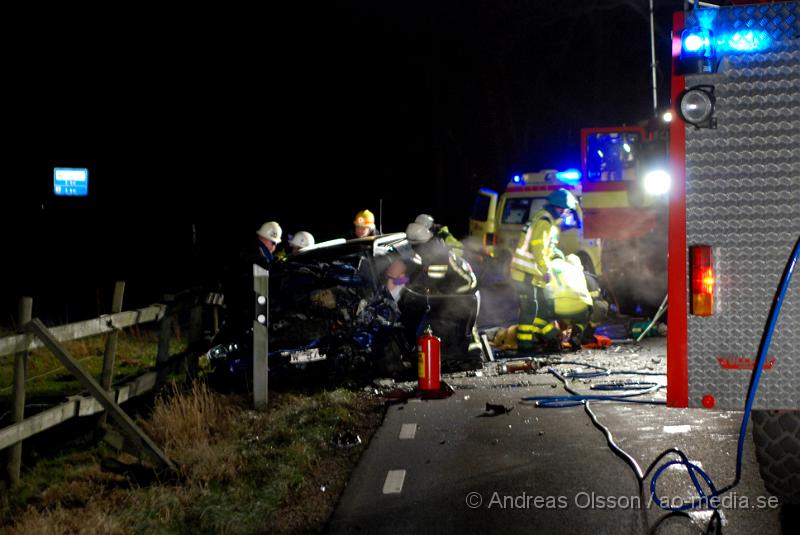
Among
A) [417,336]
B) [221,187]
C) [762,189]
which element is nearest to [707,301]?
[762,189]

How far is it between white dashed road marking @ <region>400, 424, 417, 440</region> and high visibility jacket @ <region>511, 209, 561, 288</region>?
3.97m

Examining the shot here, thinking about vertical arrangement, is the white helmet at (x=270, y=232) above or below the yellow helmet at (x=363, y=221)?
below

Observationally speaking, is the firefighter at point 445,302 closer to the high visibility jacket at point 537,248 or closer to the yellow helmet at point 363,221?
the high visibility jacket at point 537,248

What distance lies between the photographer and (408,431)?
7.39 metres

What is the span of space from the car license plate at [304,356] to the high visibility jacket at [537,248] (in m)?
3.13

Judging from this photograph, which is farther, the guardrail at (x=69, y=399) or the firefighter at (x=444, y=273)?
the firefighter at (x=444, y=273)

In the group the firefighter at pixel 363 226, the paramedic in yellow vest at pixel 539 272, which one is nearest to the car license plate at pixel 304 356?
the paramedic in yellow vest at pixel 539 272

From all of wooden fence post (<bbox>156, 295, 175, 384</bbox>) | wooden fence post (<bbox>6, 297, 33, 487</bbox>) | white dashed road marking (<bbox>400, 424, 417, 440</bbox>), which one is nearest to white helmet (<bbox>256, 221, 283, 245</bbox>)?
wooden fence post (<bbox>156, 295, 175, 384</bbox>)

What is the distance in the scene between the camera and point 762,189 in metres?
4.47

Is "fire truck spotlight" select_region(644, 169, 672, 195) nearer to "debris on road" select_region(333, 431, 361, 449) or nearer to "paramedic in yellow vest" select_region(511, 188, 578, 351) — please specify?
"debris on road" select_region(333, 431, 361, 449)

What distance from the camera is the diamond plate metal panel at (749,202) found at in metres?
4.42

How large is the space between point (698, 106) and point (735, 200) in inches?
19.6

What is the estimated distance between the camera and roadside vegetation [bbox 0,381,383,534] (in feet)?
17.2

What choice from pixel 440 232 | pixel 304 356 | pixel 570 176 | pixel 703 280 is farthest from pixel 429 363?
pixel 570 176
